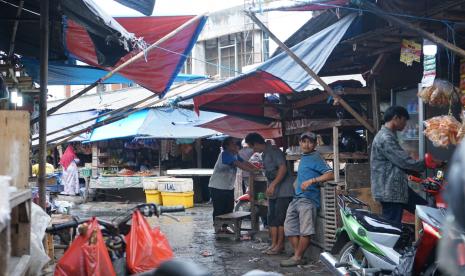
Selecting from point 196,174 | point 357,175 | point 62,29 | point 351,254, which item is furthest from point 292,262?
point 196,174

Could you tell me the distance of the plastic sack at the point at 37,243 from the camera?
4199mm

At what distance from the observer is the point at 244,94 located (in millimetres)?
9312

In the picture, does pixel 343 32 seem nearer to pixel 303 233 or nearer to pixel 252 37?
pixel 303 233

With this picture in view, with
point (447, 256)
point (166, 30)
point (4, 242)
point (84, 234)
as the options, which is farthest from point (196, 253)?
point (447, 256)

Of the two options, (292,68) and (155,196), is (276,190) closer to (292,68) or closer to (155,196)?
(292,68)

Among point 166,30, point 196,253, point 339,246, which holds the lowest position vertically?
point 196,253

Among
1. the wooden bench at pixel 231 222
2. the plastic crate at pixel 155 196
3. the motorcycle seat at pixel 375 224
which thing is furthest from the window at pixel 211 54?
the motorcycle seat at pixel 375 224

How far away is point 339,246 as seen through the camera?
19.2ft

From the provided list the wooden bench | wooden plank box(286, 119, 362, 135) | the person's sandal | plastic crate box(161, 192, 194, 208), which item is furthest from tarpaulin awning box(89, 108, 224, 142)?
the person's sandal

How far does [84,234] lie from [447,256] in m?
3.22

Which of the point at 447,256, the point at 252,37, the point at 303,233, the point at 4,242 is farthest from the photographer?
the point at 252,37

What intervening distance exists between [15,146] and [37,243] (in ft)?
2.94

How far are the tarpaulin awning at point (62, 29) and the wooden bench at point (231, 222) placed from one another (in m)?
3.83

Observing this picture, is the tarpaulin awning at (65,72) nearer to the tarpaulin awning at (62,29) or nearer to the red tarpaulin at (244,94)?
the tarpaulin awning at (62,29)
